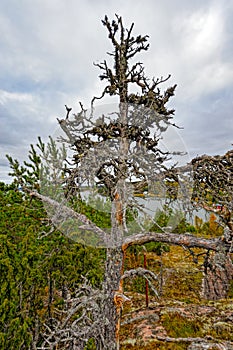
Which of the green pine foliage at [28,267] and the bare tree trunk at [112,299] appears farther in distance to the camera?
the bare tree trunk at [112,299]

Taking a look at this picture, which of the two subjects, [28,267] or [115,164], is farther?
[28,267]

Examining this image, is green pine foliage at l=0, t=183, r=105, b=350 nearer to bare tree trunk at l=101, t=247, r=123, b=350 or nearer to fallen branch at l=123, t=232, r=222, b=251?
bare tree trunk at l=101, t=247, r=123, b=350

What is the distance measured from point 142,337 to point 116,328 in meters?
2.40

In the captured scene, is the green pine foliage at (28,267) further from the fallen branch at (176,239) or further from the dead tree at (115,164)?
the fallen branch at (176,239)

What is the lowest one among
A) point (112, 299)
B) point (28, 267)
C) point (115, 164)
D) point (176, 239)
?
point (112, 299)

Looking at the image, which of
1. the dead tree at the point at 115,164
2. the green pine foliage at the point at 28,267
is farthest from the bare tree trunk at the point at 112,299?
the green pine foliage at the point at 28,267

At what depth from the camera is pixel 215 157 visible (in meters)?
3.36

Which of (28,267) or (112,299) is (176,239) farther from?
(28,267)

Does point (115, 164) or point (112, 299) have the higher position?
point (115, 164)

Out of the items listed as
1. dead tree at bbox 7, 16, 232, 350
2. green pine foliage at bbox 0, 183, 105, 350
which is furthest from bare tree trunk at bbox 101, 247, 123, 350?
green pine foliage at bbox 0, 183, 105, 350

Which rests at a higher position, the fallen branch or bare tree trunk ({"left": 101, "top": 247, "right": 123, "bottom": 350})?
the fallen branch

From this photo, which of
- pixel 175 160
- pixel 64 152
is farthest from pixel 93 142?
pixel 175 160

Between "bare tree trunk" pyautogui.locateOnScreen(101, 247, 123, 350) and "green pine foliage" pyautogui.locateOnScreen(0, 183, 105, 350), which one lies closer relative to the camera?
"green pine foliage" pyautogui.locateOnScreen(0, 183, 105, 350)

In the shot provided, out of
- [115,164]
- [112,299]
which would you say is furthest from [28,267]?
[115,164]
